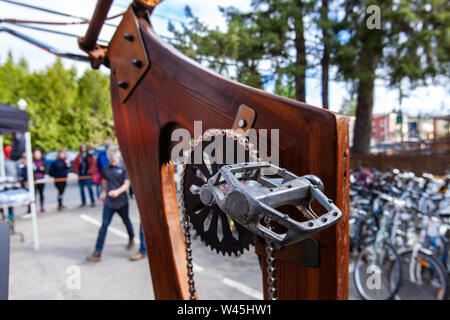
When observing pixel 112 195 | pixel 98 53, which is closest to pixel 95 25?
pixel 98 53

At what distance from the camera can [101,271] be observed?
3.55 m

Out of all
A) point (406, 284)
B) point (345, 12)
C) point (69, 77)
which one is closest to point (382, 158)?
point (406, 284)

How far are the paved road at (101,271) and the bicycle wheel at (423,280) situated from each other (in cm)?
152

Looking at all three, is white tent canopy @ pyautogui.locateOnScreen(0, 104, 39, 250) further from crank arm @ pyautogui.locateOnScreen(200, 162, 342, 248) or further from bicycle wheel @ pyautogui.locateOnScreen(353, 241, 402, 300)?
crank arm @ pyautogui.locateOnScreen(200, 162, 342, 248)

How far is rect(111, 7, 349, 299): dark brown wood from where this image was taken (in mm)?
577

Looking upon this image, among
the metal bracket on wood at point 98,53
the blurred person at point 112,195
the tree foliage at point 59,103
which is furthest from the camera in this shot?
the tree foliage at point 59,103

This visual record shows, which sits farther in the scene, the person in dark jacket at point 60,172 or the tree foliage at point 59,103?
the tree foliage at point 59,103

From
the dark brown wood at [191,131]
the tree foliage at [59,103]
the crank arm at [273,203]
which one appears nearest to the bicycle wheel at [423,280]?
the dark brown wood at [191,131]

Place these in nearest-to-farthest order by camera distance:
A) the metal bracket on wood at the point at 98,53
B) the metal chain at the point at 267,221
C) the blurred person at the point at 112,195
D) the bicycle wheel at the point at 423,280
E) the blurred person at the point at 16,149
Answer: the metal chain at the point at 267,221
the metal bracket on wood at the point at 98,53
the bicycle wheel at the point at 423,280
the blurred person at the point at 112,195
the blurred person at the point at 16,149

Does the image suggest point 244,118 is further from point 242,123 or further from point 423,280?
point 423,280

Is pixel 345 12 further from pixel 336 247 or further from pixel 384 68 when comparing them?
pixel 336 247

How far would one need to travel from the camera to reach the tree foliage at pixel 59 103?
16328 mm

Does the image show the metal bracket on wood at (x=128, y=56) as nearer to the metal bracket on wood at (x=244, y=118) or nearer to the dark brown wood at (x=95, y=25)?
the dark brown wood at (x=95, y=25)
